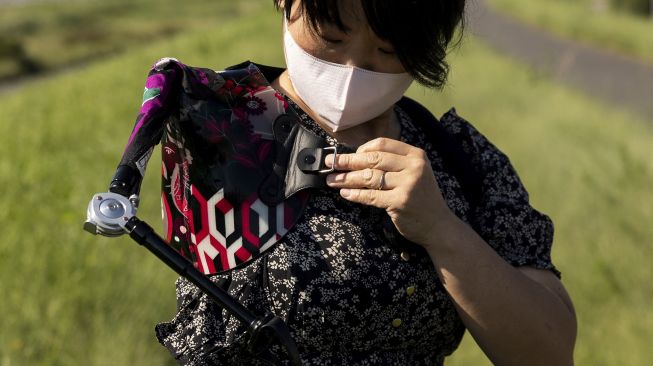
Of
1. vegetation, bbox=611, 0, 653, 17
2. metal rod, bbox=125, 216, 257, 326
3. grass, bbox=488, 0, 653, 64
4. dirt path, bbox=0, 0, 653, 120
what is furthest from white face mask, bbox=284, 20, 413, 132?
vegetation, bbox=611, 0, 653, 17

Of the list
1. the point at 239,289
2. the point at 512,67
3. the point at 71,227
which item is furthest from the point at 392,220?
the point at 512,67

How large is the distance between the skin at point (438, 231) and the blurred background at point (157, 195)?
30 centimetres

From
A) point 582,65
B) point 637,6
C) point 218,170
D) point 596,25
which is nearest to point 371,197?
point 218,170

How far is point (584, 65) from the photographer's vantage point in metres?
19.0

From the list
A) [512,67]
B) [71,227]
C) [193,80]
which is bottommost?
[512,67]

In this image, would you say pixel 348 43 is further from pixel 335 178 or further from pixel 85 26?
pixel 85 26

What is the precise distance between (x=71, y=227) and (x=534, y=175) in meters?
3.70

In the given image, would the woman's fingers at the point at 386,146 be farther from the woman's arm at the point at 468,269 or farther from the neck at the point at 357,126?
the neck at the point at 357,126

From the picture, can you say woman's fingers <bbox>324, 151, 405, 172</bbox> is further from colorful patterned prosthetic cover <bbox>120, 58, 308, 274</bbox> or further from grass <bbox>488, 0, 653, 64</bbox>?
grass <bbox>488, 0, 653, 64</bbox>

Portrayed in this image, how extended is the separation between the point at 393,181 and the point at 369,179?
0.04 meters

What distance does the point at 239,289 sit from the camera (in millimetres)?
1533

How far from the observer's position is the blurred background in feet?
12.2

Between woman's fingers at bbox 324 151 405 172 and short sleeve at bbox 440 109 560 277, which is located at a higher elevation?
woman's fingers at bbox 324 151 405 172

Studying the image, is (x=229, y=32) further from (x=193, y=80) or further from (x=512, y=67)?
(x=193, y=80)
